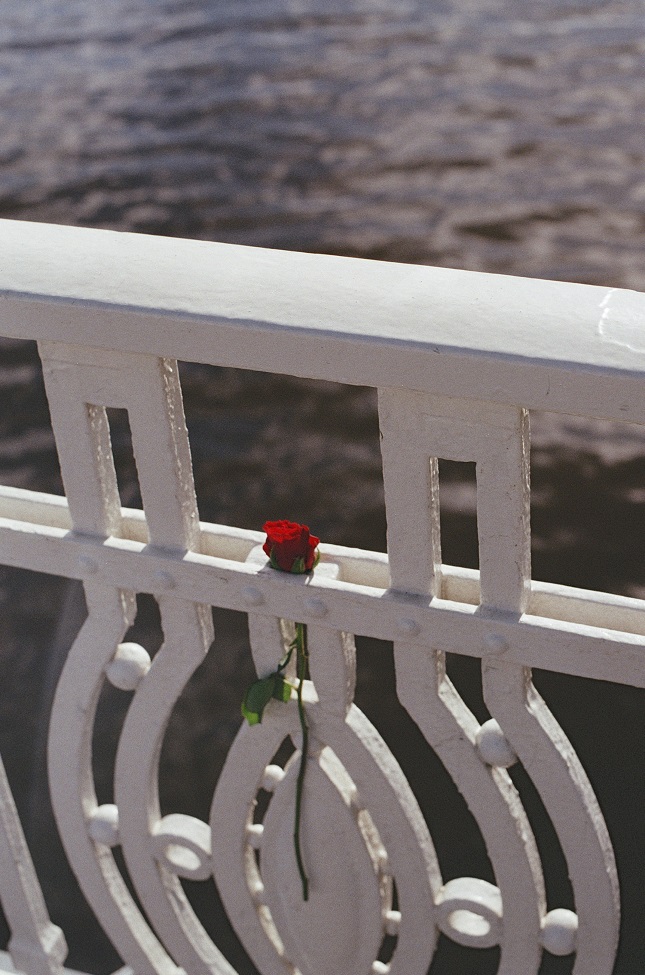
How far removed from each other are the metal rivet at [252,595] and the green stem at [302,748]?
0.15ft

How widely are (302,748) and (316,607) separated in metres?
0.17

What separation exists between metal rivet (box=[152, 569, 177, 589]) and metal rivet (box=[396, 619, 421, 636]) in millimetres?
196

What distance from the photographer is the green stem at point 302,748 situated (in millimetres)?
967

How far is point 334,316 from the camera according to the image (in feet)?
2.49

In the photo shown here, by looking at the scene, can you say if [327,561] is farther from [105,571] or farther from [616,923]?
[616,923]

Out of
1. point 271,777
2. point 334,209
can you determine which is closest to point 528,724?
point 271,777

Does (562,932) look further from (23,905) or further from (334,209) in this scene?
(334,209)

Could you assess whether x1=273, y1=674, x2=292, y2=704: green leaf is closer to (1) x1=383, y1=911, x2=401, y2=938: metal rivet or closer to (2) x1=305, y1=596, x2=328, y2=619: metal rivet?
(2) x1=305, y1=596, x2=328, y2=619: metal rivet

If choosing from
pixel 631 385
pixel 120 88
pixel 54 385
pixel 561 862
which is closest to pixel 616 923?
pixel 631 385

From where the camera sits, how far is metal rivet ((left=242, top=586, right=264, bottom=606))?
0.93 meters

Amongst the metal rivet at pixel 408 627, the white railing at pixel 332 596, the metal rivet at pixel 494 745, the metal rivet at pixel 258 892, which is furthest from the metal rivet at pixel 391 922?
the metal rivet at pixel 408 627

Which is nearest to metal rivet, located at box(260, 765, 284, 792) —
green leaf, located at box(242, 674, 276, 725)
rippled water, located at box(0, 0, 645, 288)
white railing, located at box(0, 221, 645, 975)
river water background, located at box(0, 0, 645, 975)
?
white railing, located at box(0, 221, 645, 975)

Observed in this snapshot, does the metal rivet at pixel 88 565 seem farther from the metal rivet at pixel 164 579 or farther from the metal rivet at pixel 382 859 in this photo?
the metal rivet at pixel 382 859

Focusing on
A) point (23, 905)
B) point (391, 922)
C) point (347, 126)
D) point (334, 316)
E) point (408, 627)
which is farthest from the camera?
point (347, 126)
